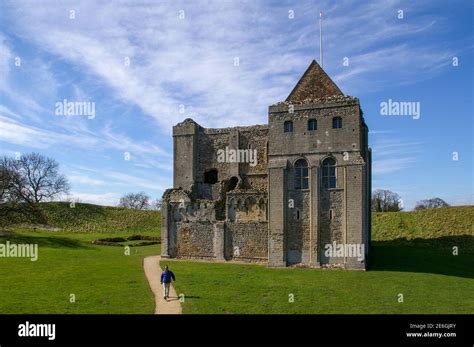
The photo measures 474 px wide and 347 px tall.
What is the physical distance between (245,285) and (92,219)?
5102 cm

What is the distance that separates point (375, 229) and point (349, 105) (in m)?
26.2

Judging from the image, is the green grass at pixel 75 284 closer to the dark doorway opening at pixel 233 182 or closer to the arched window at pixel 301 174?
the dark doorway opening at pixel 233 182

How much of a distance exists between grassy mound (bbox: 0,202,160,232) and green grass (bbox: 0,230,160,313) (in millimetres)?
28202

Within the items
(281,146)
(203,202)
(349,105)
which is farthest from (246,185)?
(349,105)

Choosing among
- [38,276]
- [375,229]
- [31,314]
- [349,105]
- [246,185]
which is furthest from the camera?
[375,229]

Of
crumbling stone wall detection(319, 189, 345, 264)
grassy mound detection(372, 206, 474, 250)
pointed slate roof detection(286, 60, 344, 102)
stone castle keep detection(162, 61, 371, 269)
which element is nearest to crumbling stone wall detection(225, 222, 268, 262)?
stone castle keep detection(162, 61, 371, 269)

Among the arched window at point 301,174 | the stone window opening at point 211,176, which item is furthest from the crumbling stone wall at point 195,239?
the arched window at point 301,174

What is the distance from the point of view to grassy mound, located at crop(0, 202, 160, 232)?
5895 centimetres

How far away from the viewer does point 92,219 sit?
211 feet

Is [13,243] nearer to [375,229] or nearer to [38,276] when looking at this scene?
[38,276]

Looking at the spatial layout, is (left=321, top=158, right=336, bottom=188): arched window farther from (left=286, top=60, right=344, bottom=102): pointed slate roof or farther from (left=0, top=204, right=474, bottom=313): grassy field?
(left=0, top=204, right=474, bottom=313): grassy field

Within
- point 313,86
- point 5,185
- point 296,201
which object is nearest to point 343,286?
point 296,201

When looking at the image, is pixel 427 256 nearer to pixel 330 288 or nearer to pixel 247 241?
pixel 247 241
